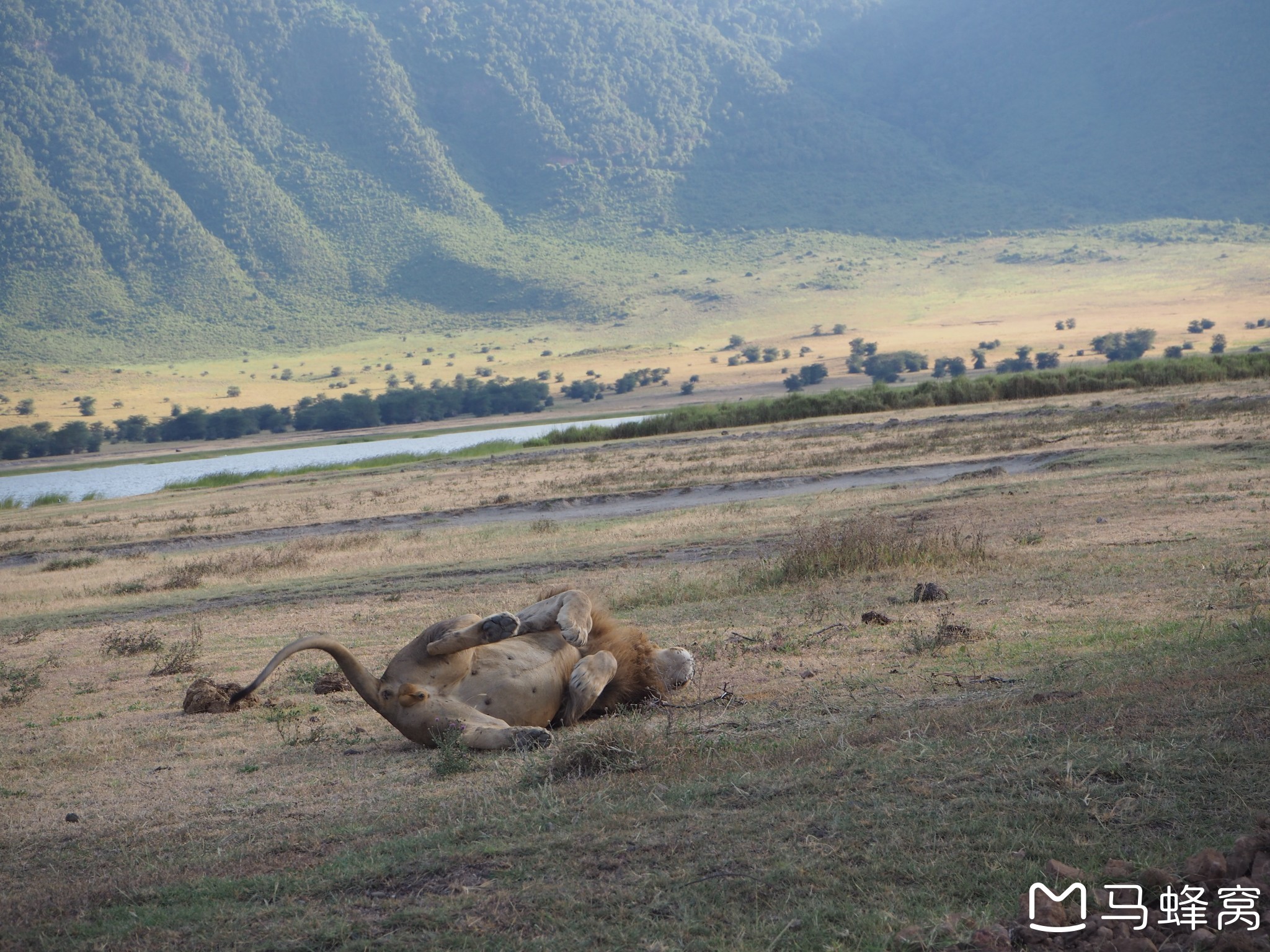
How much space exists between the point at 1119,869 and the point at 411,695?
169 inches

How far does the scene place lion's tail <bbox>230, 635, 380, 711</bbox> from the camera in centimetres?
661

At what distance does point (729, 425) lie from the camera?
171ft

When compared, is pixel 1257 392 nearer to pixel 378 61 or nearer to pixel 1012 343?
pixel 1012 343

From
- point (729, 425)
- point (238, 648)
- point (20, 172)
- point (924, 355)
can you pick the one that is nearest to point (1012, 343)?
point (924, 355)

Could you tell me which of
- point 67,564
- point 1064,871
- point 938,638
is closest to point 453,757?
point 1064,871

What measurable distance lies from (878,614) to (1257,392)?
33.7 meters

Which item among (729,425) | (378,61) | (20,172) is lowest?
(729,425)

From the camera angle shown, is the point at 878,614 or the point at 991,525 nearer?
the point at 878,614

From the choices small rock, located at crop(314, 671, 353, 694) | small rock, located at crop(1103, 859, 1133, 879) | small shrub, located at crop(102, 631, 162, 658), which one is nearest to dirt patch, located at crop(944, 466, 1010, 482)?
small shrub, located at crop(102, 631, 162, 658)

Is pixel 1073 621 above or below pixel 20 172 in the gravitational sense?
below

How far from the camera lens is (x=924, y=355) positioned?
90.9 m

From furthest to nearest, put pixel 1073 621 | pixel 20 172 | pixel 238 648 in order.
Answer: pixel 20 172 < pixel 238 648 < pixel 1073 621

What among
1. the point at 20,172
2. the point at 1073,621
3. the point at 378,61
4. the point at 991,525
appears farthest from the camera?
the point at 378,61

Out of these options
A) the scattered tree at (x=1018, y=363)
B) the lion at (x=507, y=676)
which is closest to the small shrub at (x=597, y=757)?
the lion at (x=507, y=676)
